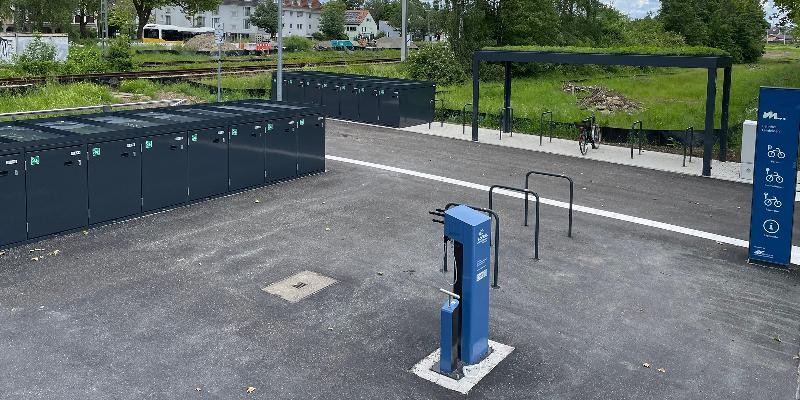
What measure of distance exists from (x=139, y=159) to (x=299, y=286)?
15.0ft

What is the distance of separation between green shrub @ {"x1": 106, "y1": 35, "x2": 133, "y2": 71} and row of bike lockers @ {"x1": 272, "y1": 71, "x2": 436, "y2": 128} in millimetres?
15528

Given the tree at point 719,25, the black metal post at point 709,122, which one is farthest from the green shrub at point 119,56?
the tree at point 719,25

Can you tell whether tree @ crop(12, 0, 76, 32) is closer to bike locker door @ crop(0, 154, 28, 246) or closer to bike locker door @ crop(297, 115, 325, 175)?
bike locker door @ crop(297, 115, 325, 175)

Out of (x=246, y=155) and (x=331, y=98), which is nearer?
(x=246, y=155)

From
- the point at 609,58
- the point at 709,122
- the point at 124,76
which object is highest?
the point at 609,58

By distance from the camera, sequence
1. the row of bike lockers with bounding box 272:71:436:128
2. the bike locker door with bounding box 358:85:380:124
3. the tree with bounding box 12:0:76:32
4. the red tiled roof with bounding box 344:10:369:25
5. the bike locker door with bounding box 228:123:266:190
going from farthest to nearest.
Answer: the red tiled roof with bounding box 344:10:369:25
the tree with bounding box 12:0:76:32
the bike locker door with bounding box 358:85:380:124
the row of bike lockers with bounding box 272:71:436:128
the bike locker door with bounding box 228:123:266:190

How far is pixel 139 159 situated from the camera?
40.3 ft

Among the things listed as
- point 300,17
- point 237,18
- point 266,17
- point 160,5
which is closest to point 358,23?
point 300,17

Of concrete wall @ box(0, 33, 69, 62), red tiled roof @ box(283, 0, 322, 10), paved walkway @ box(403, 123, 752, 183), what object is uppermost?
red tiled roof @ box(283, 0, 322, 10)

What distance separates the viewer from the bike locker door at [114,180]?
1160 centimetres

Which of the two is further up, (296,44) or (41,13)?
(41,13)

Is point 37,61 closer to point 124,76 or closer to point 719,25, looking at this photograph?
point 124,76

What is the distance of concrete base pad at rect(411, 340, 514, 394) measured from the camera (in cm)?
693

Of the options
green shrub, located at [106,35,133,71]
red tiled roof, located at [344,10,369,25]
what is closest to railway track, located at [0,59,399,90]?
green shrub, located at [106,35,133,71]
